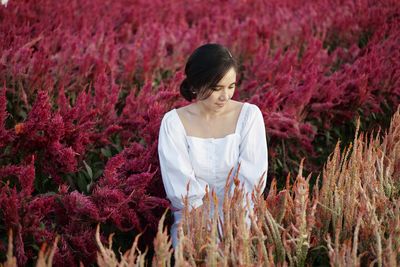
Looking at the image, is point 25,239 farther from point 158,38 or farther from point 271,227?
point 158,38

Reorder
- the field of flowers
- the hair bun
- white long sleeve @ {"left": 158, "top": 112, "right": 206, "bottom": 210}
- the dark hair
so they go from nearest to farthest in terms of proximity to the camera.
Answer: the field of flowers < the dark hair < white long sleeve @ {"left": 158, "top": 112, "right": 206, "bottom": 210} < the hair bun

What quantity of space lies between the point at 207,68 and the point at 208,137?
1.45ft

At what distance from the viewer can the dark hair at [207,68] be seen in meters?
2.63

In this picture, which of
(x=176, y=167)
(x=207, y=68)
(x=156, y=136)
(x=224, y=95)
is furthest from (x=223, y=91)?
(x=156, y=136)

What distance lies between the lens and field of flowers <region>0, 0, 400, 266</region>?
2064 millimetres

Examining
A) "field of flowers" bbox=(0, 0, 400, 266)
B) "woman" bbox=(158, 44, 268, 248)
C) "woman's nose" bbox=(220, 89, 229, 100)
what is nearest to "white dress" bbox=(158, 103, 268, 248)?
"woman" bbox=(158, 44, 268, 248)

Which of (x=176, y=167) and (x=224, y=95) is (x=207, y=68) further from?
(x=176, y=167)

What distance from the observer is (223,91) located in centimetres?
270

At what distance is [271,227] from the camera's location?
203 centimetres

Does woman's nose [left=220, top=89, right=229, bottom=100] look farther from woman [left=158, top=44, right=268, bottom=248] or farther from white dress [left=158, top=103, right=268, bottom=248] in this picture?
white dress [left=158, top=103, right=268, bottom=248]

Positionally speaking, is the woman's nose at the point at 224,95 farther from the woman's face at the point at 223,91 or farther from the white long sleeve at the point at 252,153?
the white long sleeve at the point at 252,153

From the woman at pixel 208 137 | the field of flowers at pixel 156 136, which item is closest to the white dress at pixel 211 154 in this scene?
the woman at pixel 208 137

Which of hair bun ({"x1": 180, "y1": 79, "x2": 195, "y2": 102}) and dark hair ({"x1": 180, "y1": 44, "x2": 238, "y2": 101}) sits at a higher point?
dark hair ({"x1": 180, "y1": 44, "x2": 238, "y2": 101})

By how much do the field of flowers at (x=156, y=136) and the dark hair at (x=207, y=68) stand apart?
16.3 inches
